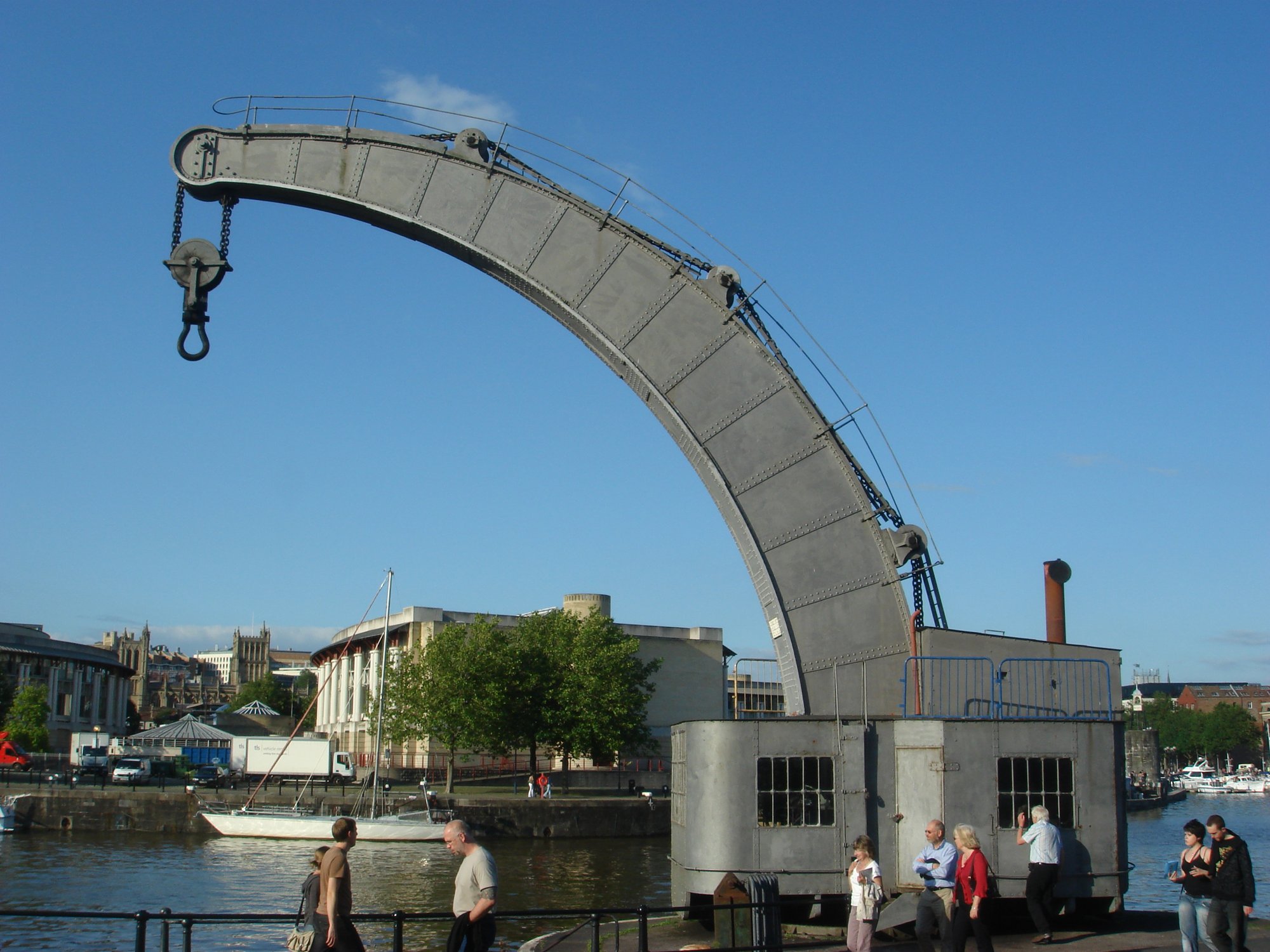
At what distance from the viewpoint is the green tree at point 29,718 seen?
9156cm

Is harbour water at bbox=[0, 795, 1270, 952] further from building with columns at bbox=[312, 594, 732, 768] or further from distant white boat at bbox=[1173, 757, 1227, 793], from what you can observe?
distant white boat at bbox=[1173, 757, 1227, 793]

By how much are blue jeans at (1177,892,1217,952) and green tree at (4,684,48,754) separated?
93.4 m

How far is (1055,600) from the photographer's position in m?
18.1

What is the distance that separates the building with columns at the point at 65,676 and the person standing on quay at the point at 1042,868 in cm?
11247

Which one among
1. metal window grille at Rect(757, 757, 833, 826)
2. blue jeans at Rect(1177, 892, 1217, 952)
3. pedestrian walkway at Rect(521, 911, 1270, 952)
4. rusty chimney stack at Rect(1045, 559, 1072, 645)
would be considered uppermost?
rusty chimney stack at Rect(1045, 559, 1072, 645)

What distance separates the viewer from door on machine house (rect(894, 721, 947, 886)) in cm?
1455

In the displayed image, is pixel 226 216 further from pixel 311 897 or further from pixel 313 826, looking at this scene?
pixel 313 826

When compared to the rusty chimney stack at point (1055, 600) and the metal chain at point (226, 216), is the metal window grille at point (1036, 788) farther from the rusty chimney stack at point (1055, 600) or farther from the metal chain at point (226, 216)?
the metal chain at point (226, 216)

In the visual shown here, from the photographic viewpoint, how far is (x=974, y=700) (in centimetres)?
1625

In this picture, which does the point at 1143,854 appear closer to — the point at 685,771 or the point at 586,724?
the point at 586,724

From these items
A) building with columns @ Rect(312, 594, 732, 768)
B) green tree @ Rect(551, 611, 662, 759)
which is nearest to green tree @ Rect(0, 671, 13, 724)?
building with columns @ Rect(312, 594, 732, 768)

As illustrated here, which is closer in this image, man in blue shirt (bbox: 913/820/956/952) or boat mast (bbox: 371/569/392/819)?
man in blue shirt (bbox: 913/820/956/952)

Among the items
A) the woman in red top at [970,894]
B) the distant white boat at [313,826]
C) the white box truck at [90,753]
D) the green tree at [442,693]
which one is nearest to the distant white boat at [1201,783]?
the green tree at [442,693]

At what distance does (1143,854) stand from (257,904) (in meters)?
34.4
